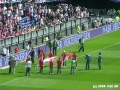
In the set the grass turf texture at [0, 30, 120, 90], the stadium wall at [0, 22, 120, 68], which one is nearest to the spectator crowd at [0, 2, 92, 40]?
the stadium wall at [0, 22, 120, 68]

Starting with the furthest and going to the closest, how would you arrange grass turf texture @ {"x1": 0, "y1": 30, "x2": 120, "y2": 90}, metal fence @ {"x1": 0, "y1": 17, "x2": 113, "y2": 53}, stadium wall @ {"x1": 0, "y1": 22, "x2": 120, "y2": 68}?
metal fence @ {"x1": 0, "y1": 17, "x2": 113, "y2": 53}
stadium wall @ {"x1": 0, "y1": 22, "x2": 120, "y2": 68}
grass turf texture @ {"x1": 0, "y1": 30, "x2": 120, "y2": 90}

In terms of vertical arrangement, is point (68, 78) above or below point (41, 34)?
below

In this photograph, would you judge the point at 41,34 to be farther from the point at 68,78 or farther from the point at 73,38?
the point at 68,78

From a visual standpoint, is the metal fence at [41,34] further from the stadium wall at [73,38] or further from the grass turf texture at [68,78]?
the grass turf texture at [68,78]

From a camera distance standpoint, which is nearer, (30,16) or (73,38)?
(73,38)

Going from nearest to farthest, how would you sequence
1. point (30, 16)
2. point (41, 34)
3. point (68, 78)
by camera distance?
point (68, 78) → point (41, 34) → point (30, 16)

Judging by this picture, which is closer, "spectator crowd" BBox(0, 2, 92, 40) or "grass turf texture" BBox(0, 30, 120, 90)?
"grass turf texture" BBox(0, 30, 120, 90)

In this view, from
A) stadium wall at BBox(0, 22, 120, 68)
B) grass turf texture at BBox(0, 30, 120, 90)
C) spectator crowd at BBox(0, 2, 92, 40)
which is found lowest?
grass turf texture at BBox(0, 30, 120, 90)

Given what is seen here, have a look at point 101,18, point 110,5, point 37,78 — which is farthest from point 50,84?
point 110,5

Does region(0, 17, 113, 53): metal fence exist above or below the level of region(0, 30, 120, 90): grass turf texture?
above

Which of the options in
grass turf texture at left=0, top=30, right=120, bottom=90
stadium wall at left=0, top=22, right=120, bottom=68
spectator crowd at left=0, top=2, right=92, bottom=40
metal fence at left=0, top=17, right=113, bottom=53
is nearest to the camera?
grass turf texture at left=0, top=30, right=120, bottom=90

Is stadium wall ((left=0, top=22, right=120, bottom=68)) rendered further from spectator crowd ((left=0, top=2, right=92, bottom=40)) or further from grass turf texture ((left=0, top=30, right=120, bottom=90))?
spectator crowd ((left=0, top=2, right=92, bottom=40))

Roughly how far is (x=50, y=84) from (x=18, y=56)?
1015 centimetres

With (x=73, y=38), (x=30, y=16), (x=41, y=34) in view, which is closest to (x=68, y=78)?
(x=41, y=34)
